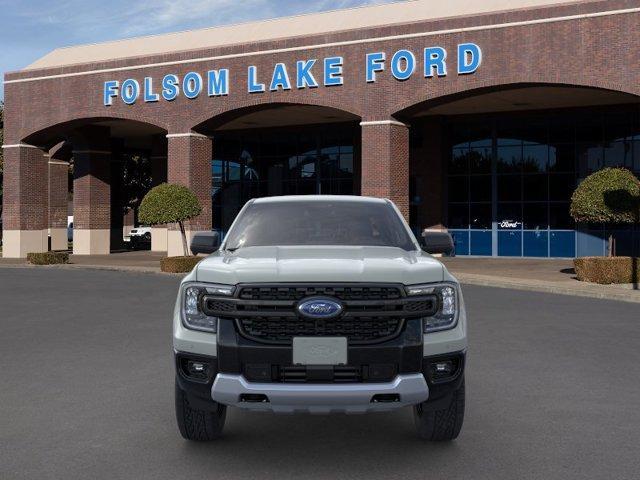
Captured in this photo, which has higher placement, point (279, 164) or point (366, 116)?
point (366, 116)

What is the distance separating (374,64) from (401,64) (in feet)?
3.61

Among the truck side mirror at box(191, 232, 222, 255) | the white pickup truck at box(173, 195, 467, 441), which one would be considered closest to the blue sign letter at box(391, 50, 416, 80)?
the truck side mirror at box(191, 232, 222, 255)

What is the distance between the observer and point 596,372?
8.98 m

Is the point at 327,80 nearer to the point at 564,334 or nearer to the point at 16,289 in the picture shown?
the point at 16,289

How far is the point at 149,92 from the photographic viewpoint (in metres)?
35.9

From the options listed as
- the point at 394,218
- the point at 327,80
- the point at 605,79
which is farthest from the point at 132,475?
the point at 327,80

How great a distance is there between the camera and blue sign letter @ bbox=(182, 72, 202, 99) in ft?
114

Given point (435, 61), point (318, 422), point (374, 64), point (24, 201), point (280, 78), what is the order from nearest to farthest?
point (318, 422) < point (435, 61) < point (374, 64) < point (280, 78) < point (24, 201)

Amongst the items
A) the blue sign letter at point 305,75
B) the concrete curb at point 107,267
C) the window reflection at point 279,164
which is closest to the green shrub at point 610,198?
the blue sign letter at point 305,75

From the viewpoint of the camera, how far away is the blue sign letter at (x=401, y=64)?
96.9 feet

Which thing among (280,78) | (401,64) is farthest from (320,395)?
(280,78)

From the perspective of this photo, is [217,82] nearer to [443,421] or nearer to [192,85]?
[192,85]

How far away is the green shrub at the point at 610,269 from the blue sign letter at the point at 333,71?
1309cm

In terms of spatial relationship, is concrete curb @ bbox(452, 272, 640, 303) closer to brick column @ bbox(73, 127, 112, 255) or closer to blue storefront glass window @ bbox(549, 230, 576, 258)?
blue storefront glass window @ bbox(549, 230, 576, 258)
